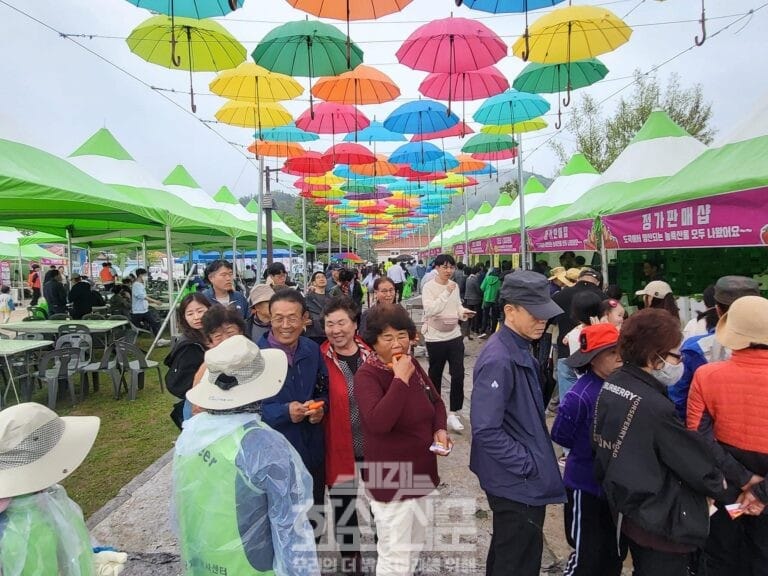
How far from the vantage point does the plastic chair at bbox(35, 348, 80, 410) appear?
618 cm

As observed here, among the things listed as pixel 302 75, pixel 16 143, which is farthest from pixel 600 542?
pixel 16 143

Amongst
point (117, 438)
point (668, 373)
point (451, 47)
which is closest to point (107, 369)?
point (117, 438)

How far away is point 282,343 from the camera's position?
266cm

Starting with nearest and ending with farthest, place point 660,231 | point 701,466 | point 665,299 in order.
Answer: point 701,466
point 665,299
point 660,231

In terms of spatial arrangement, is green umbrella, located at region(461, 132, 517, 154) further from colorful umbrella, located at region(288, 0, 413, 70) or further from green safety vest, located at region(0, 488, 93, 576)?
green safety vest, located at region(0, 488, 93, 576)

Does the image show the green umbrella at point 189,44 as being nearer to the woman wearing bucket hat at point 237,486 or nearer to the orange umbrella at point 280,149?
the orange umbrella at point 280,149

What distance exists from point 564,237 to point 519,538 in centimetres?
650

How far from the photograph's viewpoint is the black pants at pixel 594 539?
218 cm

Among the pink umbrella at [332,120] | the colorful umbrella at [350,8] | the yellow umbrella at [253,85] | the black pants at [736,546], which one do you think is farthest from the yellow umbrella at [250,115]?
the black pants at [736,546]

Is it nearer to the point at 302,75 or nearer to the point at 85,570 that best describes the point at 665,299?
the point at 85,570

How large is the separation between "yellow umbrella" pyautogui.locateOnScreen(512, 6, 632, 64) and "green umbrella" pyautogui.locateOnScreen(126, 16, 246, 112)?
12.3 feet

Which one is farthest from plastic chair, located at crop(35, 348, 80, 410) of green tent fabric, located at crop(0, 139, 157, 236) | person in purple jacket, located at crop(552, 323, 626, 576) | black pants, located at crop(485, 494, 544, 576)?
person in purple jacket, located at crop(552, 323, 626, 576)

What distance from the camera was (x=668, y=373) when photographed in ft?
7.30

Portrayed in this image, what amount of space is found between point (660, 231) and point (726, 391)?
2857 mm
